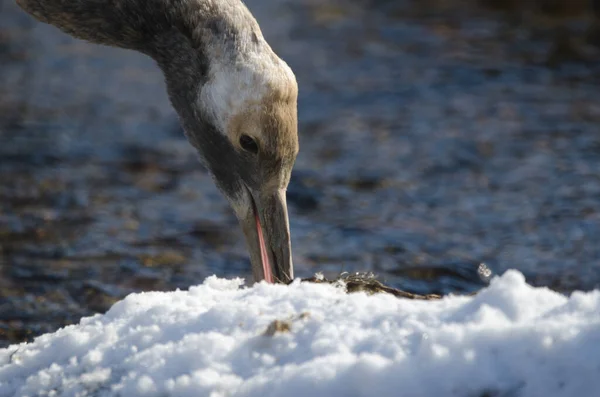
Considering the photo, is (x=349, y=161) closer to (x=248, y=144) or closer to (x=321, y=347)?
(x=248, y=144)

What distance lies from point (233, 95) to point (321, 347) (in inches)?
61.8

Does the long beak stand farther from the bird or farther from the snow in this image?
the snow

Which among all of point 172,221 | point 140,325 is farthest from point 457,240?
point 140,325

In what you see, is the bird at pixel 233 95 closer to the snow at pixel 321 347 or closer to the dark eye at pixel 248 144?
the dark eye at pixel 248 144

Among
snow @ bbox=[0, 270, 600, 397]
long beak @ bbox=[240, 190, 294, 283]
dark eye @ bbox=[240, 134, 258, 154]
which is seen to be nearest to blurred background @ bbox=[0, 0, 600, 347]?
long beak @ bbox=[240, 190, 294, 283]

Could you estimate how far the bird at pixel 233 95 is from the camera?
385cm

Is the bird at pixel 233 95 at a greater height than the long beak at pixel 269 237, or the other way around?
the bird at pixel 233 95

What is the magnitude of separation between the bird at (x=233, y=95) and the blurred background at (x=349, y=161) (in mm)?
1144

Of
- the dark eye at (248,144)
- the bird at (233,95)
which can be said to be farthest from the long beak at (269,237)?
the dark eye at (248,144)

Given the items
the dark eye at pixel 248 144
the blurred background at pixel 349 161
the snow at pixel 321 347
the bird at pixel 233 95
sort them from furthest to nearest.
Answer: the blurred background at pixel 349 161, the dark eye at pixel 248 144, the bird at pixel 233 95, the snow at pixel 321 347

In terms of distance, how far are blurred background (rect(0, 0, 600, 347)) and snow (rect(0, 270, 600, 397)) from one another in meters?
1.90

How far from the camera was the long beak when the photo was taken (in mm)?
4043

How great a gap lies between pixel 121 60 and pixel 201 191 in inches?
106

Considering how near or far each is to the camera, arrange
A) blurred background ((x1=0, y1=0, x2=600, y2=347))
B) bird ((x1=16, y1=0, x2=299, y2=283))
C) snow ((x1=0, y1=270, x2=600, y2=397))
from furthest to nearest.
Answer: blurred background ((x1=0, y1=0, x2=600, y2=347)), bird ((x1=16, y1=0, x2=299, y2=283)), snow ((x1=0, y1=270, x2=600, y2=397))
